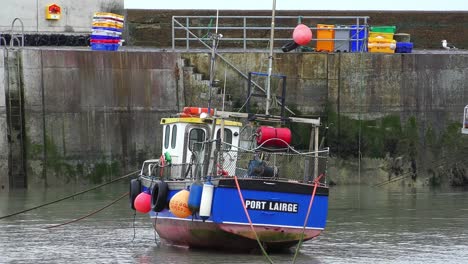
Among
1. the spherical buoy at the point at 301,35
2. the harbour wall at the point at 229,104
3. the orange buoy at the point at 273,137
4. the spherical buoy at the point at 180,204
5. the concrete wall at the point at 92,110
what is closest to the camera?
the spherical buoy at the point at 180,204

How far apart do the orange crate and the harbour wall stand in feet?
2.98

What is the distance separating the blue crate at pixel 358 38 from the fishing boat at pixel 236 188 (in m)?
13.4

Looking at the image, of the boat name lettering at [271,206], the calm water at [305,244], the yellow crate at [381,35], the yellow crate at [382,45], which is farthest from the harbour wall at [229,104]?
the boat name lettering at [271,206]

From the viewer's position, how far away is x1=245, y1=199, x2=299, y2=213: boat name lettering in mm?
18344

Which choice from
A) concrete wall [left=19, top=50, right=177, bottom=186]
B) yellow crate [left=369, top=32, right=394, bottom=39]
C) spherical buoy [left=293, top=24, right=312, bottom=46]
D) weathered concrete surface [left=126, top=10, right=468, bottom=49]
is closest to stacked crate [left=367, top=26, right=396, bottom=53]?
yellow crate [left=369, top=32, right=394, bottom=39]

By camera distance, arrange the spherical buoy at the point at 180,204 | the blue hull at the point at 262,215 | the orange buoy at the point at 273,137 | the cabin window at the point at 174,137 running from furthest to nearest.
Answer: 1. the cabin window at the point at 174,137
2. the orange buoy at the point at 273,137
3. the spherical buoy at the point at 180,204
4. the blue hull at the point at 262,215

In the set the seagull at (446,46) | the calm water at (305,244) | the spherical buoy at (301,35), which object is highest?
the spherical buoy at (301,35)

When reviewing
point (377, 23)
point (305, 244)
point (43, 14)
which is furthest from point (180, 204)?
point (377, 23)

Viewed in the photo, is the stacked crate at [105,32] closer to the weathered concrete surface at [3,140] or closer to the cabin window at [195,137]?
A: the weathered concrete surface at [3,140]

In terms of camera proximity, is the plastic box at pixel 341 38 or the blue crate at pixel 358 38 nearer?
the blue crate at pixel 358 38

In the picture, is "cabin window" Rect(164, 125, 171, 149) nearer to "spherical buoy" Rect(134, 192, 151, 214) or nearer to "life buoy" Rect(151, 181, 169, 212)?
"spherical buoy" Rect(134, 192, 151, 214)

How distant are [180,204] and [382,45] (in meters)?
15.7

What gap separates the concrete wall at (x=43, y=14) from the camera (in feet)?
123

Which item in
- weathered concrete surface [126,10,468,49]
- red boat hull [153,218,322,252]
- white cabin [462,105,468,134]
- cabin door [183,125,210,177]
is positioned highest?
weathered concrete surface [126,10,468,49]
